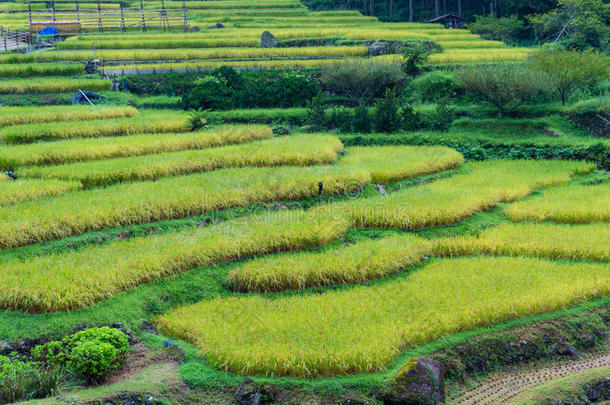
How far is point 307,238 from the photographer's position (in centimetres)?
1042

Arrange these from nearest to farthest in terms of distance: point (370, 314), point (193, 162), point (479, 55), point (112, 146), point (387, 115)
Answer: point (370, 314)
point (193, 162)
point (112, 146)
point (387, 115)
point (479, 55)

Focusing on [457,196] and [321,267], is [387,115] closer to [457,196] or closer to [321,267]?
[457,196]

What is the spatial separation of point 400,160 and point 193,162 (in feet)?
17.9

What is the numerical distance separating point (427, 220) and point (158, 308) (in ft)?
18.8

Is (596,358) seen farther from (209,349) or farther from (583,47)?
(583,47)

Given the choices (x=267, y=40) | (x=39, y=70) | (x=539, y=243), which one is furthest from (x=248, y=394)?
(x=267, y=40)

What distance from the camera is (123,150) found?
1438cm

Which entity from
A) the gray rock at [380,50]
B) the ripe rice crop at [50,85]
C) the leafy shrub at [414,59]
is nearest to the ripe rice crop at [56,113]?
the ripe rice crop at [50,85]

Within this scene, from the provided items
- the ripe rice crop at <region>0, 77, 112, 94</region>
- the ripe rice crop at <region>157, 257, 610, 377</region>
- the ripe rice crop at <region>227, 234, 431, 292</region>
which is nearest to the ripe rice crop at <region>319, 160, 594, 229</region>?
the ripe rice crop at <region>227, 234, 431, 292</region>

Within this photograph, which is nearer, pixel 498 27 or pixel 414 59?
pixel 414 59

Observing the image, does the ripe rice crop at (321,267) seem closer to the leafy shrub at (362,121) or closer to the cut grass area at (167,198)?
the cut grass area at (167,198)

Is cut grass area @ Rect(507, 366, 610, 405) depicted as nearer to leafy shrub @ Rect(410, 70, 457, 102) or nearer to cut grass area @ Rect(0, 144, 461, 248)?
cut grass area @ Rect(0, 144, 461, 248)

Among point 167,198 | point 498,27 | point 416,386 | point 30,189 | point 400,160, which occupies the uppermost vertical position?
point 498,27

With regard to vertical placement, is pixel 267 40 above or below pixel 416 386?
above
